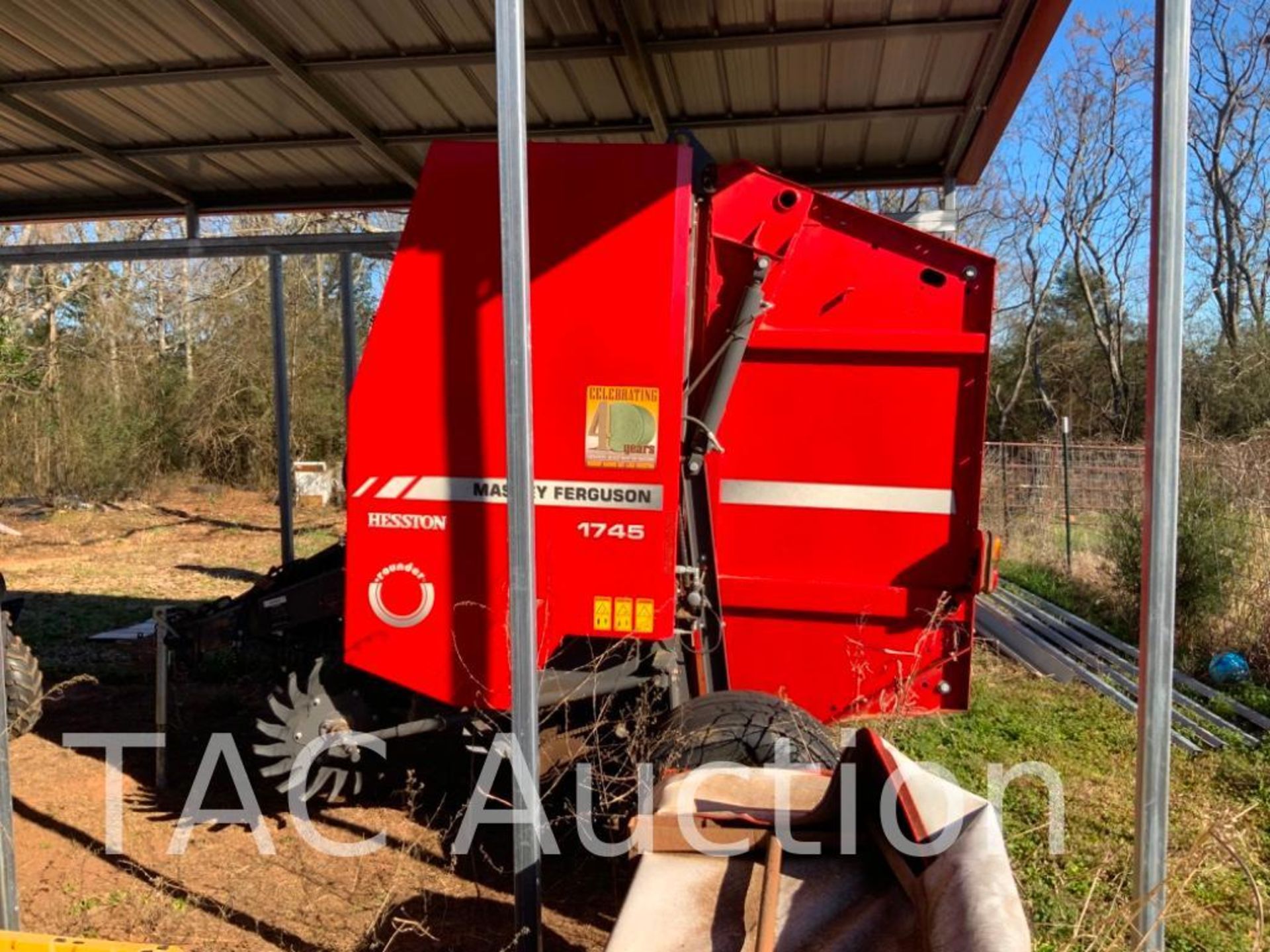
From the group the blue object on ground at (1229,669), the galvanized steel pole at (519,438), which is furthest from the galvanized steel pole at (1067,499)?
the galvanized steel pole at (519,438)

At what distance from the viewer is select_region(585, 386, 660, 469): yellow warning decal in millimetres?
3471

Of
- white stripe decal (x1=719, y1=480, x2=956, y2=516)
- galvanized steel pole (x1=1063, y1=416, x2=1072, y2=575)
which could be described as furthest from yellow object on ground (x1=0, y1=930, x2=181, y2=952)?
galvanized steel pole (x1=1063, y1=416, x2=1072, y2=575)

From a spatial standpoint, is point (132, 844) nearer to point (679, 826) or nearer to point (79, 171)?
point (679, 826)

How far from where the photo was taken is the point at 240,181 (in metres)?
6.61

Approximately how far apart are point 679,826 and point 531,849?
0.50m

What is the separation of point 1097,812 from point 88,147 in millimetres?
6569

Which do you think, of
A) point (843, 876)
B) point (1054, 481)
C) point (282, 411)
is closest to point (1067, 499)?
point (1054, 481)

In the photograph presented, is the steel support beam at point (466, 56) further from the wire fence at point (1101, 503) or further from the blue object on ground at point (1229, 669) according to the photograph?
the blue object on ground at point (1229, 669)

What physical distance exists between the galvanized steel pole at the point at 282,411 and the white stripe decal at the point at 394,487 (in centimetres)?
336

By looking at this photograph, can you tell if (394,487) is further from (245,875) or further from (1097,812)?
(1097,812)

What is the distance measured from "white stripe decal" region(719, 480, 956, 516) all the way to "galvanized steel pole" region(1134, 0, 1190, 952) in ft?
5.55

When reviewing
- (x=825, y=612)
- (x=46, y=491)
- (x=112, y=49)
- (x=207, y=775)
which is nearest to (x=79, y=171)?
(x=112, y=49)

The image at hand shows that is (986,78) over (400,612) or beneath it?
over

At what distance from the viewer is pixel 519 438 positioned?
2.57 metres
